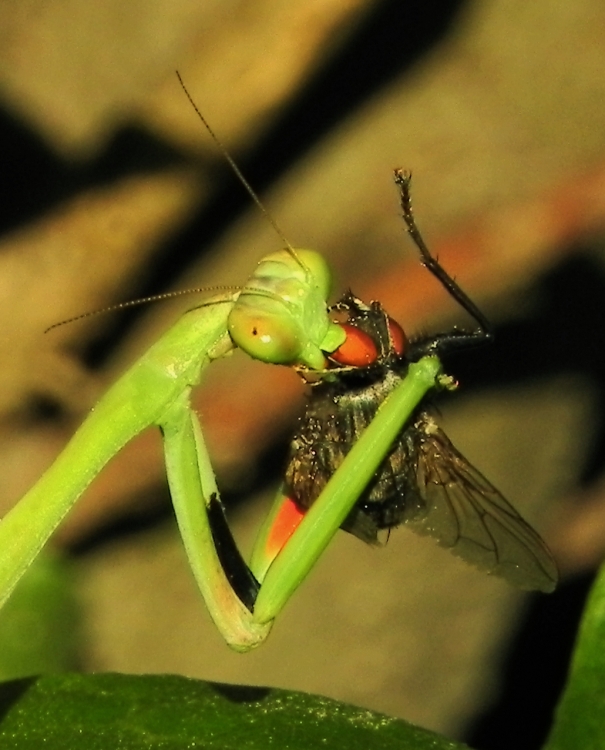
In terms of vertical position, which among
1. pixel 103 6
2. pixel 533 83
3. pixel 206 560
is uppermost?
pixel 103 6

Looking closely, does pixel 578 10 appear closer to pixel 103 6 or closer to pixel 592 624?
pixel 103 6

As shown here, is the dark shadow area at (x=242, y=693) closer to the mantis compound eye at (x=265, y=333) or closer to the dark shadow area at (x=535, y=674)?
the mantis compound eye at (x=265, y=333)

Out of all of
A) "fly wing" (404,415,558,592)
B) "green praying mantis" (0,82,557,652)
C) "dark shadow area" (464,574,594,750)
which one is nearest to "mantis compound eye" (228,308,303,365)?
"green praying mantis" (0,82,557,652)

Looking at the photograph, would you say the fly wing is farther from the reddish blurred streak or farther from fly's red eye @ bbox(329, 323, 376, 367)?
the reddish blurred streak

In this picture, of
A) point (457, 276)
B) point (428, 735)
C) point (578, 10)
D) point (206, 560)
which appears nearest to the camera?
point (428, 735)

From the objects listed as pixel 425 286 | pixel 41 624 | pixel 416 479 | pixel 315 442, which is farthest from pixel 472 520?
pixel 41 624

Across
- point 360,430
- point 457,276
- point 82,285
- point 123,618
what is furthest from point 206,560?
point 123,618

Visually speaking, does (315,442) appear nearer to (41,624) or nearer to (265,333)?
(265,333)
